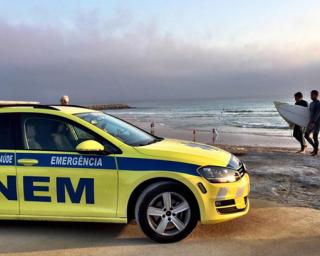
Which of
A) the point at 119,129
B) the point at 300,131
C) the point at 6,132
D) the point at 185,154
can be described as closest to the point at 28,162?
the point at 6,132

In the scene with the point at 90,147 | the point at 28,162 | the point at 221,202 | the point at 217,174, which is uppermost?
the point at 90,147

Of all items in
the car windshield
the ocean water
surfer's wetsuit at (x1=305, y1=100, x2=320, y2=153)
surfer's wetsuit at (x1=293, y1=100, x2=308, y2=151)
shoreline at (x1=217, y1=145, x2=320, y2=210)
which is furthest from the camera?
the ocean water

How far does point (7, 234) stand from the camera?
524cm

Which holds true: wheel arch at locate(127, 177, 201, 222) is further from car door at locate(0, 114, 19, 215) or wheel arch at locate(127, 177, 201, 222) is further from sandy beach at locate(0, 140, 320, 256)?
car door at locate(0, 114, 19, 215)

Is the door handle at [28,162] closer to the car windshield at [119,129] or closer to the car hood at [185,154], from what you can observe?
the car windshield at [119,129]

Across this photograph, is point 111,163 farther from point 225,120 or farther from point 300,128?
point 225,120

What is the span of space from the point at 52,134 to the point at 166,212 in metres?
1.64

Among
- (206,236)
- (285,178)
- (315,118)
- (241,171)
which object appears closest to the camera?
(206,236)

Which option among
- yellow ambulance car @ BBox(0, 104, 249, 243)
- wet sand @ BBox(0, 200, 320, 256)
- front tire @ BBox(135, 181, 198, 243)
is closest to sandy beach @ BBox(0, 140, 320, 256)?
wet sand @ BBox(0, 200, 320, 256)

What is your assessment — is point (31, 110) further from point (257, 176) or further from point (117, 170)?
point (257, 176)

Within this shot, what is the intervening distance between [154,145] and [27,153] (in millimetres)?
1491

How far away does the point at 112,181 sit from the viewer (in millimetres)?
4746

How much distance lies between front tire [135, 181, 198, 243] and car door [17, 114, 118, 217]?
1.18 feet

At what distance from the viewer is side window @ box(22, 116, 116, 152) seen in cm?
502
